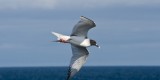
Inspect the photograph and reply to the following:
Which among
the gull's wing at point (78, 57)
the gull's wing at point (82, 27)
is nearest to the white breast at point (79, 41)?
the gull's wing at point (82, 27)

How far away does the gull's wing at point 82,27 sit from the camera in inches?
1195

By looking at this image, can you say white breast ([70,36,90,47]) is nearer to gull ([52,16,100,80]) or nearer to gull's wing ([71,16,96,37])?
gull ([52,16,100,80])

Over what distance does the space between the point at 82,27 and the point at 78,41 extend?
804mm

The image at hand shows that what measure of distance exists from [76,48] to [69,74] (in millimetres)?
1613

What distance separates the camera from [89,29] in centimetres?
3072

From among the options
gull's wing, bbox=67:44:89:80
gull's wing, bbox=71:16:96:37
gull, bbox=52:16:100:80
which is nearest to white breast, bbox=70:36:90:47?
gull, bbox=52:16:100:80

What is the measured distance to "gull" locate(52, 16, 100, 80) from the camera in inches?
1185

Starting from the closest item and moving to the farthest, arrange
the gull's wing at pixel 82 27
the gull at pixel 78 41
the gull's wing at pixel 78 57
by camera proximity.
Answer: the gull at pixel 78 41, the gull's wing at pixel 82 27, the gull's wing at pixel 78 57

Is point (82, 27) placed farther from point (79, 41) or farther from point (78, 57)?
point (78, 57)

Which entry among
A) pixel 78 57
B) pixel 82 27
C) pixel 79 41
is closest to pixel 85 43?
pixel 79 41

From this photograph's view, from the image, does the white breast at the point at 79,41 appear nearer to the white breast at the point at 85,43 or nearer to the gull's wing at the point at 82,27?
the white breast at the point at 85,43

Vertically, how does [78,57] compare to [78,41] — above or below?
below

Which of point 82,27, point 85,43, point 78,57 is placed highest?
point 82,27

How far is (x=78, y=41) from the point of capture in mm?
30172
